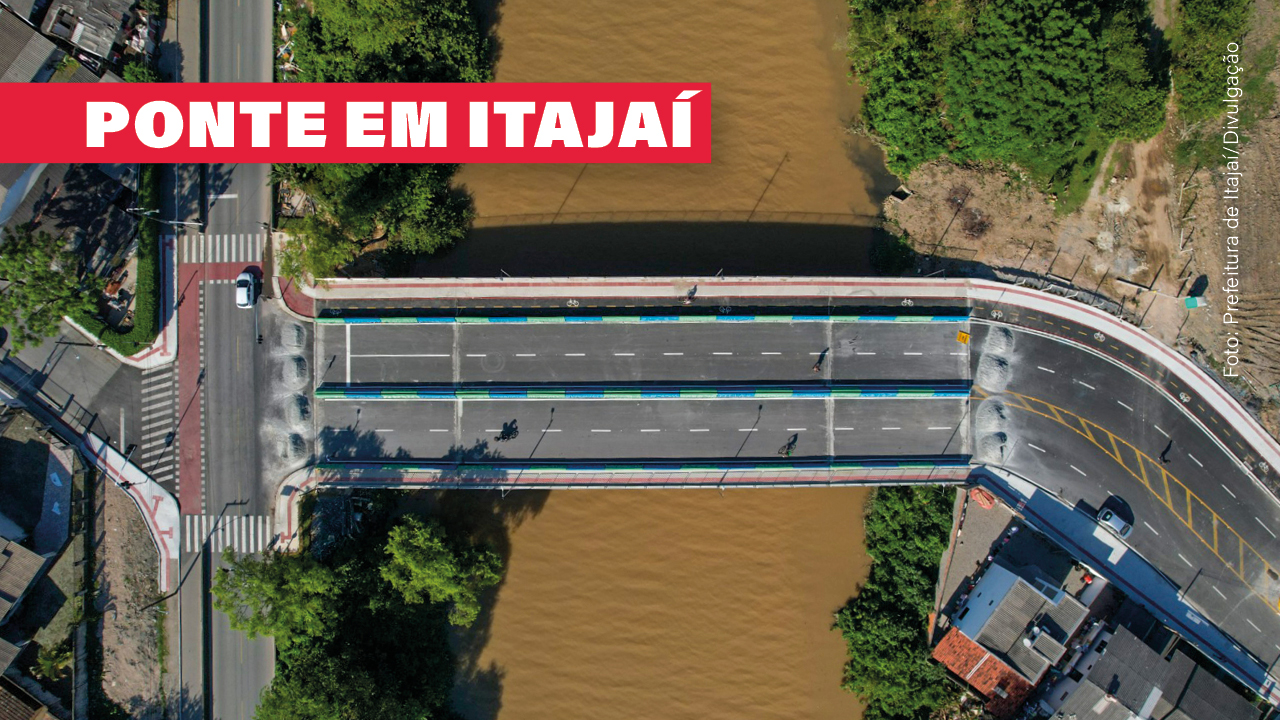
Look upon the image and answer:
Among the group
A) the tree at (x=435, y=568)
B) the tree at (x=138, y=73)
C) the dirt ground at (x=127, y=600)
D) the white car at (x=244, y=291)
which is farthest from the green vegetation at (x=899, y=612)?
the tree at (x=138, y=73)

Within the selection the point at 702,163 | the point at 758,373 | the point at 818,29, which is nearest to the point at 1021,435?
the point at 758,373

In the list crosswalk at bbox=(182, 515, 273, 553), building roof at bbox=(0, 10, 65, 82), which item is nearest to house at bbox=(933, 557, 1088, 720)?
crosswalk at bbox=(182, 515, 273, 553)

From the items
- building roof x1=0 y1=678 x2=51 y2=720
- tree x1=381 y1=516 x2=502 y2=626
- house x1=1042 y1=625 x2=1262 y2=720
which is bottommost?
building roof x1=0 y1=678 x2=51 y2=720

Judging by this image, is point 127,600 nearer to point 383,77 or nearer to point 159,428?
point 159,428

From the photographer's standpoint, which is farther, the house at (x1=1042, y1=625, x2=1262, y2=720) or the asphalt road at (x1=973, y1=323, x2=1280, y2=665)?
the asphalt road at (x1=973, y1=323, x2=1280, y2=665)

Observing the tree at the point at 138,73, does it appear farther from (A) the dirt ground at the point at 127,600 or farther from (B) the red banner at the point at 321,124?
(A) the dirt ground at the point at 127,600

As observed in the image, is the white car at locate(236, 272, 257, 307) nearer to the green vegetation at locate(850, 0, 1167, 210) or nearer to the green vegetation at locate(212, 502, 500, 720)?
the green vegetation at locate(212, 502, 500, 720)
